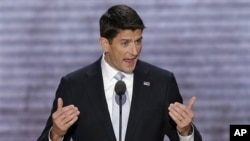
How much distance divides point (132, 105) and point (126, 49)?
25 cm

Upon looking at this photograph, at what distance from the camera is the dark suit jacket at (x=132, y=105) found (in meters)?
2.78

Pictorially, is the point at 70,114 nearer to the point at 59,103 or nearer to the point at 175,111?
the point at 59,103

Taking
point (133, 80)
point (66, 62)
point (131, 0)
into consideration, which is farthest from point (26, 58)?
point (133, 80)

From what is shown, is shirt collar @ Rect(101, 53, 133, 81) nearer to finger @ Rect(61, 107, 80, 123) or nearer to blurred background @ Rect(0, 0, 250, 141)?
finger @ Rect(61, 107, 80, 123)

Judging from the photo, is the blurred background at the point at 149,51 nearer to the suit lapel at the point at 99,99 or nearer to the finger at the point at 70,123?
the suit lapel at the point at 99,99

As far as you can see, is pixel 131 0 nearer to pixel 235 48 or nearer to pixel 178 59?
pixel 178 59

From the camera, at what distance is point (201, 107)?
3561 millimetres

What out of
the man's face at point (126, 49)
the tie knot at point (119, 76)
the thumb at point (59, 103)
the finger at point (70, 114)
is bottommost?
the finger at point (70, 114)

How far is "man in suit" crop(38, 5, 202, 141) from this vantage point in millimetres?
2764

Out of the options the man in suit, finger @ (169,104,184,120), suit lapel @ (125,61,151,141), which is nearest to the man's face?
the man in suit

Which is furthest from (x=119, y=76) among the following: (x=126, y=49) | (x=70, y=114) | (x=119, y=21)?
(x=70, y=114)

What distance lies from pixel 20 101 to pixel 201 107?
1.05m

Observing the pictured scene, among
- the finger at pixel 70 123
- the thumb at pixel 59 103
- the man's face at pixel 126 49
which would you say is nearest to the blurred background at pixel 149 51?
the man's face at pixel 126 49

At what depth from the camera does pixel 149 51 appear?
141 inches
